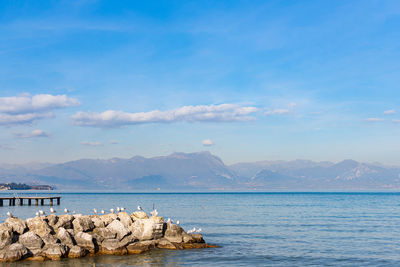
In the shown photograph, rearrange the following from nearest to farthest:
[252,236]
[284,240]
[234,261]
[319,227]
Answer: [234,261], [284,240], [252,236], [319,227]

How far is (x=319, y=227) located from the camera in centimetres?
4703

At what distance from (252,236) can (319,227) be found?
36.8 ft

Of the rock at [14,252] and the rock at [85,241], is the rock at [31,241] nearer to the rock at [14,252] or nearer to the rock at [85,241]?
the rock at [14,252]

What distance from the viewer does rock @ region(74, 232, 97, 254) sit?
97.9ft

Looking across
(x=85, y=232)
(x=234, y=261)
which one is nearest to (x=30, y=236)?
(x=85, y=232)

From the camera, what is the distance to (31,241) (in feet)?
94.2

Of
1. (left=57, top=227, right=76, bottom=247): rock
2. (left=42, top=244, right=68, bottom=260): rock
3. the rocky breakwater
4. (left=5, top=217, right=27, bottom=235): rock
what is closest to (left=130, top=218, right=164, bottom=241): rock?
the rocky breakwater

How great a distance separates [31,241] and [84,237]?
3539 mm

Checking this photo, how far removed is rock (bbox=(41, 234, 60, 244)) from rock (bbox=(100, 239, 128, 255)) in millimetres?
3184

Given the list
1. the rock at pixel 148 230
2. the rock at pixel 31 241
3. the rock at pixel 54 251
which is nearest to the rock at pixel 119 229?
the rock at pixel 148 230

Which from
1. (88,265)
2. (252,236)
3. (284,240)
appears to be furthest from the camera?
(252,236)

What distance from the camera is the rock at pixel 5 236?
92.5 ft

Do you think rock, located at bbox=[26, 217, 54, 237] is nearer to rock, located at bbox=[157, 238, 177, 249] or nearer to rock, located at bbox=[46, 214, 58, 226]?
rock, located at bbox=[46, 214, 58, 226]

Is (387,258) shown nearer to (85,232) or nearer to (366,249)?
(366,249)
